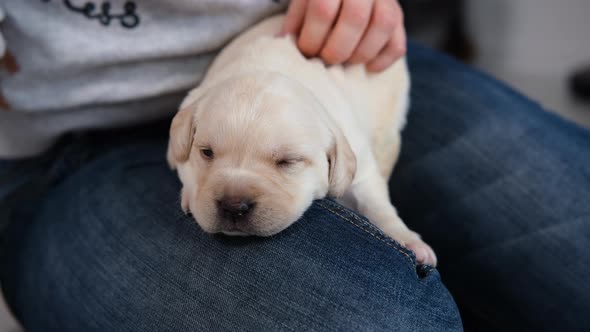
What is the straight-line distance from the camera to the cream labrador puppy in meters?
1.06

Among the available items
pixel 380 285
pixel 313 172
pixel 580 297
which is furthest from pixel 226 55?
pixel 580 297

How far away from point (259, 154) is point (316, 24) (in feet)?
1.47

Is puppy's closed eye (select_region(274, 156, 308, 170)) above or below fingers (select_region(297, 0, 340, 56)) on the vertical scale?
below

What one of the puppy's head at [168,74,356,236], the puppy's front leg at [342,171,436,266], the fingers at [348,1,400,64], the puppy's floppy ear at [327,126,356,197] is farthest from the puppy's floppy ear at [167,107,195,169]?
the fingers at [348,1,400,64]

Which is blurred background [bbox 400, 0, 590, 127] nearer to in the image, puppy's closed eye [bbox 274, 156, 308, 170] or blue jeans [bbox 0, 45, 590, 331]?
blue jeans [bbox 0, 45, 590, 331]

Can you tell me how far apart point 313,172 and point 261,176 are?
0.13 metres

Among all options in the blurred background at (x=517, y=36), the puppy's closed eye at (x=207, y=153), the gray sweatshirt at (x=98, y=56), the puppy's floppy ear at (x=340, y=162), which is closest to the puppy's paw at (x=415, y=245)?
the puppy's floppy ear at (x=340, y=162)

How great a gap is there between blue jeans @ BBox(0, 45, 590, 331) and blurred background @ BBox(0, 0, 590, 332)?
1790 mm

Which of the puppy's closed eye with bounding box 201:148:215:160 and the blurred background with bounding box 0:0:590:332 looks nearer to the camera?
the puppy's closed eye with bounding box 201:148:215:160

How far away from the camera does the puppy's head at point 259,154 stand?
3.44ft

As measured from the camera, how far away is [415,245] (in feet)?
3.95

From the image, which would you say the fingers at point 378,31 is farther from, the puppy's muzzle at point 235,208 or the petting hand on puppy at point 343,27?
the puppy's muzzle at point 235,208

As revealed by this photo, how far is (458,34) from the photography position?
373 cm

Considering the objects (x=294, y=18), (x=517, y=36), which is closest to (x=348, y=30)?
(x=294, y=18)
